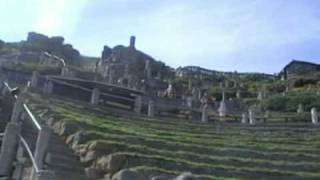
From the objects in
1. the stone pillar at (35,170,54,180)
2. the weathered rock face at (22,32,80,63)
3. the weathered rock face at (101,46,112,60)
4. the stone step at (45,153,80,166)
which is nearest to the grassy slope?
the stone step at (45,153,80,166)

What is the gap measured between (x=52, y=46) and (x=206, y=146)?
49576 mm

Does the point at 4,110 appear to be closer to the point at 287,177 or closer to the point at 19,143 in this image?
the point at 19,143

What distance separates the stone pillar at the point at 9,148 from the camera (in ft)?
46.5

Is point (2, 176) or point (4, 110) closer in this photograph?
point (2, 176)

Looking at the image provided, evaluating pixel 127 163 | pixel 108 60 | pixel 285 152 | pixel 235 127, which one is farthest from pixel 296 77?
pixel 127 163

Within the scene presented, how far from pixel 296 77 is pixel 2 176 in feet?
196

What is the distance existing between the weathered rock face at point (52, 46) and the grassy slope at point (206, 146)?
39299mm

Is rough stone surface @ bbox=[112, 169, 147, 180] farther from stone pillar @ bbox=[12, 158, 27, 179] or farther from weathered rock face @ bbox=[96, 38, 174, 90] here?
weathered rock face @ bbox=[96, 38, 174, 90]

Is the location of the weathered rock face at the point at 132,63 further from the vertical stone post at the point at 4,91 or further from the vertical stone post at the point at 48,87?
the vertical stone post at the point at 4,91

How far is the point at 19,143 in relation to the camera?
14.3 m

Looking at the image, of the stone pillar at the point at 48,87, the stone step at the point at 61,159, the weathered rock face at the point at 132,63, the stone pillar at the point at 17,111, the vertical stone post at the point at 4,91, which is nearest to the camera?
the stone step at the point at 61,159

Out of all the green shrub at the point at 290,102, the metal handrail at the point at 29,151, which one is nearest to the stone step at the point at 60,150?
the metal handrail at the point at 29,151

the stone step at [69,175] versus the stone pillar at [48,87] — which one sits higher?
the stone pillar at [48,87]

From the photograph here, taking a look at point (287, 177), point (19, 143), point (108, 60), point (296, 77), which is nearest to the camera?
point (19, 143)
